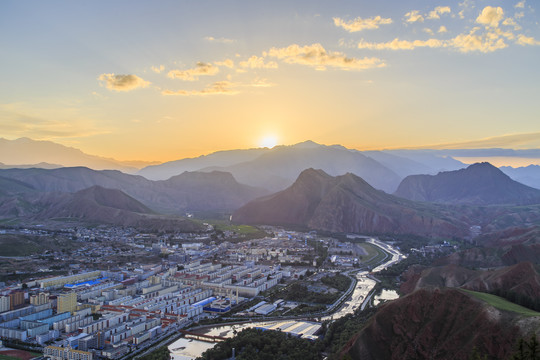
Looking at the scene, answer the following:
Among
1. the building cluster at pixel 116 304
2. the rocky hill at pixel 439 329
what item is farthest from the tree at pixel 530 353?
the building cluster at pixel 116 304

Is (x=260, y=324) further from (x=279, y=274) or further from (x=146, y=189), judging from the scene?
(x=146, y=189)

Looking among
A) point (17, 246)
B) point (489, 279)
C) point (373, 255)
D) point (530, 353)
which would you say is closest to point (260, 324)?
point (489, 279)

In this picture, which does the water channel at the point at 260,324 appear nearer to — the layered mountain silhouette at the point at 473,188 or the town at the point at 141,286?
the town at the point at 141,286

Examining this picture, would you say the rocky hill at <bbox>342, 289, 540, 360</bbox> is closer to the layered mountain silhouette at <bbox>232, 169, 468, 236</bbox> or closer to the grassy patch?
the grassy patch

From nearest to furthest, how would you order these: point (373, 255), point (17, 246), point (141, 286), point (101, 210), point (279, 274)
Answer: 1. point (141, 286)
2. point (279, 274)
3. point (17, 246)
4. point (373, 255)
5. point (101, 210)

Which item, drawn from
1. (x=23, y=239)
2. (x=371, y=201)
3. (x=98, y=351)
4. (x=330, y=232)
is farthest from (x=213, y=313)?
(x=371, y=201)
